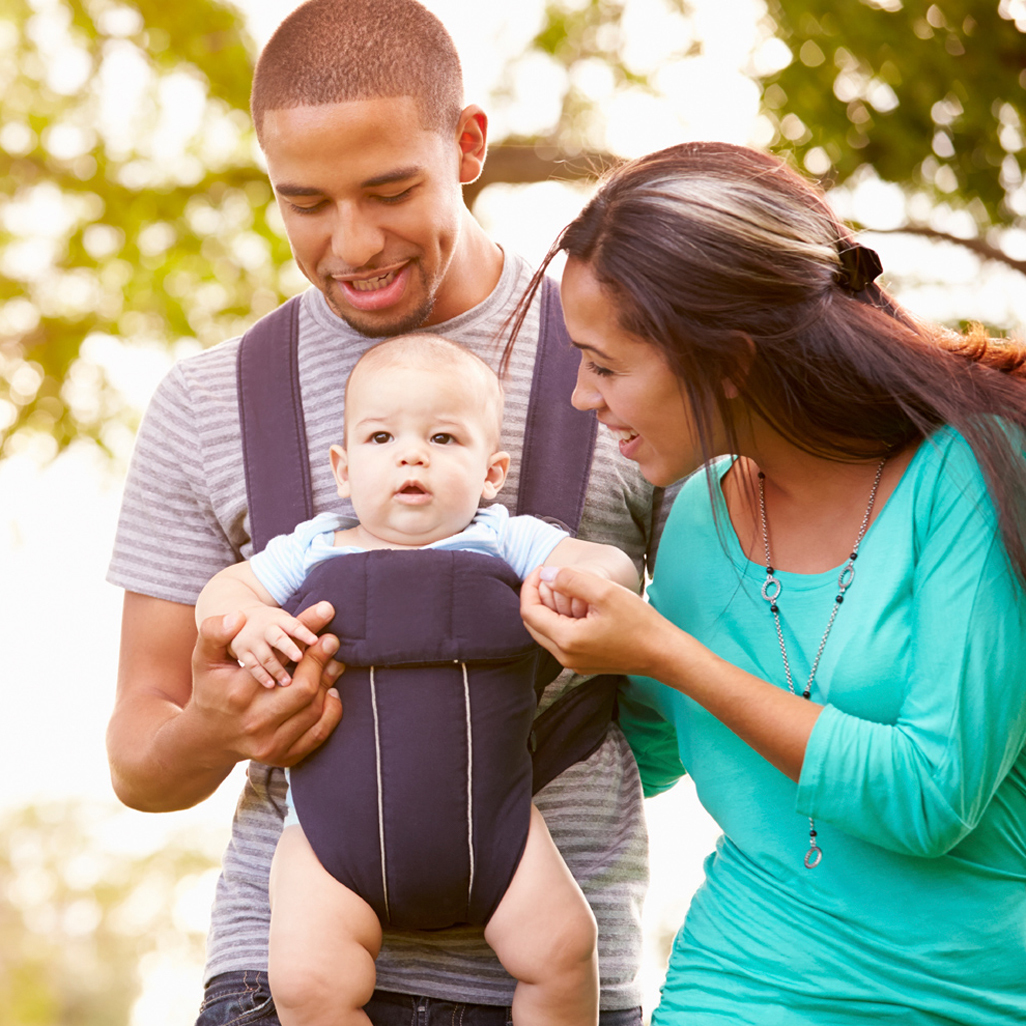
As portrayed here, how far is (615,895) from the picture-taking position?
2145mm

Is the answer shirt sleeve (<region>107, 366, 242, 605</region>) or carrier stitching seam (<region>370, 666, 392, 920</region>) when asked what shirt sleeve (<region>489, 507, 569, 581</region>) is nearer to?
carrier stitching seam (<region>370, 666, 392, 920</region>)

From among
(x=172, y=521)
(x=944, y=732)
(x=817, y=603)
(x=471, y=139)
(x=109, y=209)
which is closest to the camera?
(x=944, y=732)

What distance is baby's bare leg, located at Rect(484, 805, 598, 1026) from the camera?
1785 mm

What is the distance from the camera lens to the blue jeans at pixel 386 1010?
2.01 metres

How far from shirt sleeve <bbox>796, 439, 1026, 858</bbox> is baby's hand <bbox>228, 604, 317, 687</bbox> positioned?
29.7 inches

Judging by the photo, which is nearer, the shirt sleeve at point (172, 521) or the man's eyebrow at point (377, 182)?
the man's eyebrow at point (377, 182)

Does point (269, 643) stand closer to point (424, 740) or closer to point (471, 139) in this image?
point (424, 740)

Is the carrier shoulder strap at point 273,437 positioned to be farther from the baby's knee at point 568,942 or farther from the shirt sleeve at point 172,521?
the baby's knee at point 568,942

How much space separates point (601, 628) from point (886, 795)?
1.48 ft

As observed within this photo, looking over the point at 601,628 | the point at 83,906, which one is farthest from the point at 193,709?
the point at 83,906

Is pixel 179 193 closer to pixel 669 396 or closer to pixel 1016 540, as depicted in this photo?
pixel 669 396

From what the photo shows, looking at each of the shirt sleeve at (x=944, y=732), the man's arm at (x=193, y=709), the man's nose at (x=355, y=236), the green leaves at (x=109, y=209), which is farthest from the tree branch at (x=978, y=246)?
the green leaves at (x=109, y=209)

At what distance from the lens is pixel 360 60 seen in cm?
212

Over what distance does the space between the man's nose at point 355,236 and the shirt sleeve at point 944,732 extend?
1.06m
